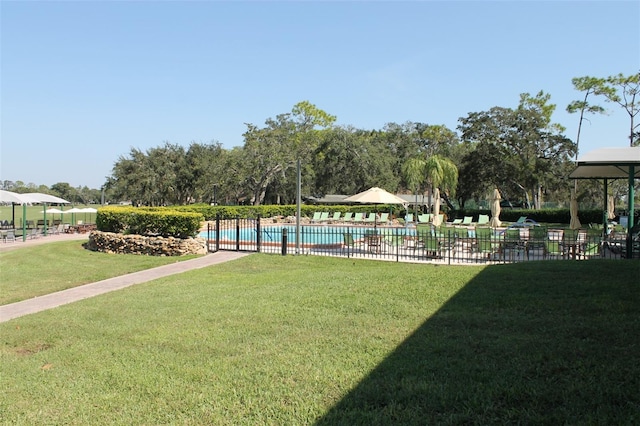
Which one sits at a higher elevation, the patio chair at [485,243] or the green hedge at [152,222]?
the green hedge at [152,222]

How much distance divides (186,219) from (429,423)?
14144 millimetres

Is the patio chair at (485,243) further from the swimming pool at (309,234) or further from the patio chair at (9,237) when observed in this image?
the patio chair at (9,237)

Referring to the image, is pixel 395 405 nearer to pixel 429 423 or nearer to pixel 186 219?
pixel 429 423

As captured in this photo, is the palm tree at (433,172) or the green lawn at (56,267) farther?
the palm tree at (433,172)

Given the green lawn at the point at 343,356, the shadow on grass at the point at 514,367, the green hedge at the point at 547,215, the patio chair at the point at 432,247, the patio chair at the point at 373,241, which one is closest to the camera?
the shadow on grass at the point at 514,367

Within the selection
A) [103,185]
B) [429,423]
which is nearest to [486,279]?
[429,423]

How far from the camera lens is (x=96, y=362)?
4730mm

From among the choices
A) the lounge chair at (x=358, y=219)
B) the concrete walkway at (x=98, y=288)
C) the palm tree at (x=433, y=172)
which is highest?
the palm tree at (x=433, y=172)

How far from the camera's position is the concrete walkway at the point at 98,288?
7961 mm

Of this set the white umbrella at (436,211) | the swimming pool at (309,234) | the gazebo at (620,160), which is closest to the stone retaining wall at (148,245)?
the swimming pool at (309,234)

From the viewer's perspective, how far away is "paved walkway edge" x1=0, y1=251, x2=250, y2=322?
7962mm

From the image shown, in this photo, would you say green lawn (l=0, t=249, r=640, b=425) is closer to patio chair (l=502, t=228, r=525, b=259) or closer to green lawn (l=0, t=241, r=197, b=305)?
green lawn (l=0, t=241, r=197, b=305)

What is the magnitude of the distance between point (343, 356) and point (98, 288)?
7405 millimetres

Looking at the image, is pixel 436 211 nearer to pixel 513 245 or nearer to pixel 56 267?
pixel 513 245
